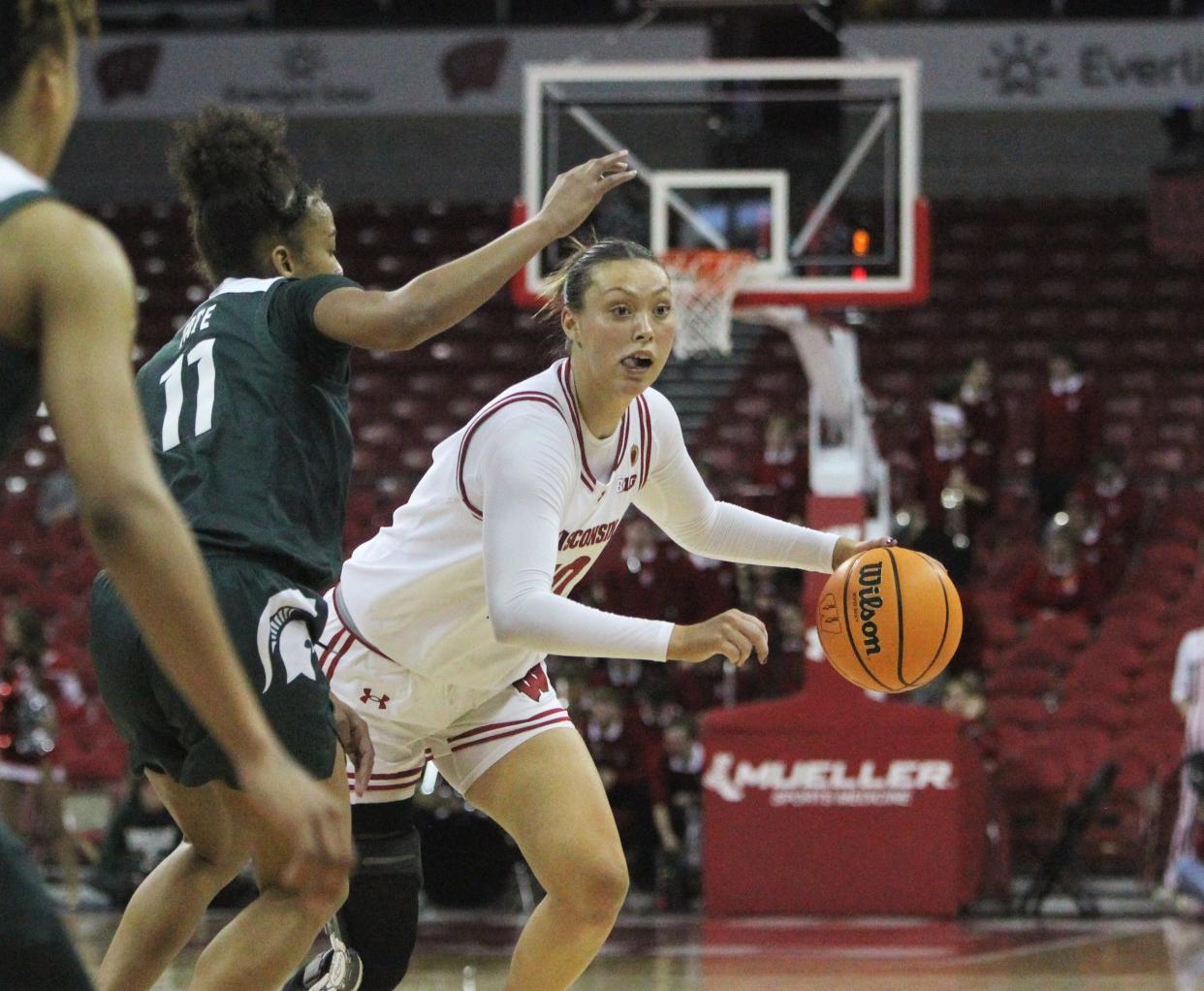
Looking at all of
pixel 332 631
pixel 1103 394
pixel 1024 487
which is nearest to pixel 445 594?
pixel 332 631

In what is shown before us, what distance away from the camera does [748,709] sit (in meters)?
10.5

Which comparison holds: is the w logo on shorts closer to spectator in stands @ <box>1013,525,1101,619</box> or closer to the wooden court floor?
the wooden court floor

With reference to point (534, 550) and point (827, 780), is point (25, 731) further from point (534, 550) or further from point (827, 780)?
point (534, 550)

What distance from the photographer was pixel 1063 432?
13.4 m

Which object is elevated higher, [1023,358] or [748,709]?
[1023,358]

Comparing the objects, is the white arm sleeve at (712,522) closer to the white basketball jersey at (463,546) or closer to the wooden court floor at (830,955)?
the white basketball jersey at (463,546)

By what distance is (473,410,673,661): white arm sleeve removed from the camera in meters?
3.69

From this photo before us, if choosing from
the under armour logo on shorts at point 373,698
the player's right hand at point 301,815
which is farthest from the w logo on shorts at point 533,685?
the player's right hand at point 301,815

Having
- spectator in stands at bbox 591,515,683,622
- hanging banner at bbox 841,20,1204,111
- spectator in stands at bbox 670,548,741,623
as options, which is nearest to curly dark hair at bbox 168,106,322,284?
spectator in stands at bbox 591,515,683,622

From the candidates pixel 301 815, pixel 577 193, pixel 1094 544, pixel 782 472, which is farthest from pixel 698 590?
pixel 301 815

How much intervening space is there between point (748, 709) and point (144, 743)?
727cm

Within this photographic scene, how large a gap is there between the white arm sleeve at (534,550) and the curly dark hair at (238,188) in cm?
62

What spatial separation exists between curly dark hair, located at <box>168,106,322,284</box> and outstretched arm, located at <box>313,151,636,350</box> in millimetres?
418

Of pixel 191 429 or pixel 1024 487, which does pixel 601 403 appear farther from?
pixel 1024 487
